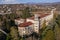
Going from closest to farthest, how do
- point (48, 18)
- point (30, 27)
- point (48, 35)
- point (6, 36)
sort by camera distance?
point (48, 35) < point (6, 36) < point (30, 27) < point (48, 18)

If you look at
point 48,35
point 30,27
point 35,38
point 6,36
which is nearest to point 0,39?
point 6,36

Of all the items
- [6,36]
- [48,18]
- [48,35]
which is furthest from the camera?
[48,18]

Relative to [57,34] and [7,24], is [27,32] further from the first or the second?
[57,34]

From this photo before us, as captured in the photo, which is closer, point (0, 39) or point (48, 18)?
point (0, 39)

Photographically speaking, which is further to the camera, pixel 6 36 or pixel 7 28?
pixel 7 28

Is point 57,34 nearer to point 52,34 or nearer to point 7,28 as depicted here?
point 52,34

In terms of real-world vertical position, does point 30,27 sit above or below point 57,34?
below

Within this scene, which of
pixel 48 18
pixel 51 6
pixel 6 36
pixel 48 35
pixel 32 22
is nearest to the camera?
pixel 48 35

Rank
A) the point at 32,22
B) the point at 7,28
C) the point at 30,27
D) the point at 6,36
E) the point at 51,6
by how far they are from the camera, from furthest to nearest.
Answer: the point at 51,6, the point at 32,22, the point at 30,27, the point at 7,28, the point at 6,36

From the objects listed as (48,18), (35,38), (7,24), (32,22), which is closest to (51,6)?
(48,18)
